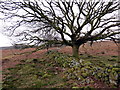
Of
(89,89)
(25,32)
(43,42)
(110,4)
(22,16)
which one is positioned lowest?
(89,89)

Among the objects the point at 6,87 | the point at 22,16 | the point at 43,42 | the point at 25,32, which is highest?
the point at 22,16

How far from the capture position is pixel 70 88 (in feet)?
18.9

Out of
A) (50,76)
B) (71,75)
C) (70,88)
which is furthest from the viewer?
(50,76)

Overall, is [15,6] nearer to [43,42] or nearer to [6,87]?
[43,42]

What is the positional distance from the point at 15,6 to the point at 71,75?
913 centimetres

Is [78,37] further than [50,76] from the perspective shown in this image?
Yes

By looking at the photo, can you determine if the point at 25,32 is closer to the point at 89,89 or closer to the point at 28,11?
the point at 28,11

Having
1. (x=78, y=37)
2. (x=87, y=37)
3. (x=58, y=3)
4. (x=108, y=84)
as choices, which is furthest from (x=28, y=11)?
(x=108, y=84)

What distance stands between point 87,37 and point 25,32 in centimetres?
712

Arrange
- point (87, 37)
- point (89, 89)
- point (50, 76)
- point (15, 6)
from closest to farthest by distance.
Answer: point (89, 89) < point (50, 76) < point (15, 6) < point (87, 37)

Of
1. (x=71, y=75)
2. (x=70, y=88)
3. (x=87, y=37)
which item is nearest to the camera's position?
(x=70, y=88)

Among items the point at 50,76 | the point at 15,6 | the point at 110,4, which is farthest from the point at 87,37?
the point at 15,6

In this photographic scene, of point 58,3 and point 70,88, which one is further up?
point 58,3

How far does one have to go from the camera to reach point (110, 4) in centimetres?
1144
